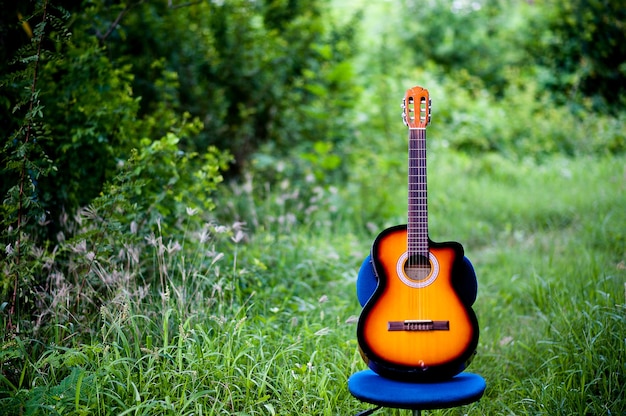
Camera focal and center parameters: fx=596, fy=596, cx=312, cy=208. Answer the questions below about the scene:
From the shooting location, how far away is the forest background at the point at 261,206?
304 cm

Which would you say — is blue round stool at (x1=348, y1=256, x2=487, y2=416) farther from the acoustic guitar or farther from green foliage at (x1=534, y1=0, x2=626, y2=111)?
green foliage at (x1=534, y1=0, x2=626, y2=111)

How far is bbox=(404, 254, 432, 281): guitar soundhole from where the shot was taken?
262cm

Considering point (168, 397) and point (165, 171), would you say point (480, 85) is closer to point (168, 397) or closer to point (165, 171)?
point (165, 171)

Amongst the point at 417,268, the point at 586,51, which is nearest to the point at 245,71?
the point at 417,268

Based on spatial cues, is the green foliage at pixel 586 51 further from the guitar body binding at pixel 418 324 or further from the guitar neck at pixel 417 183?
the guitar body binding at pixel 418 324

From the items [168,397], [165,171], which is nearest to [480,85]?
[165,171]

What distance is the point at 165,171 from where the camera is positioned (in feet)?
13.5

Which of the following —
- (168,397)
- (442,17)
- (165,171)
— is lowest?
(442,17)

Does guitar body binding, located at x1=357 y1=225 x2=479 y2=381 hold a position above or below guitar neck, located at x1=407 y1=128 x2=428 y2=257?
below

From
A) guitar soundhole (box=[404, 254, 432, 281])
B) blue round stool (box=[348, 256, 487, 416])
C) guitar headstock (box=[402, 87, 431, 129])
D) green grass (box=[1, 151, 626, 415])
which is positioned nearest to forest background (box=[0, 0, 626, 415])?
green grass (box=[1, 151, 626, 415])

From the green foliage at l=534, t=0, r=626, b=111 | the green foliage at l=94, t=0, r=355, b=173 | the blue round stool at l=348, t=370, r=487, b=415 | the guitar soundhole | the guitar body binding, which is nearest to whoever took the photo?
the blue round stool at l=348, t=370, r=487, b=415

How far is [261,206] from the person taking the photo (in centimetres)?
573

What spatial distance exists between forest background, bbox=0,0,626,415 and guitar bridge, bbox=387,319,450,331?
67 cm

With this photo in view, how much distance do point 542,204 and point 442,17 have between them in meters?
6.10
